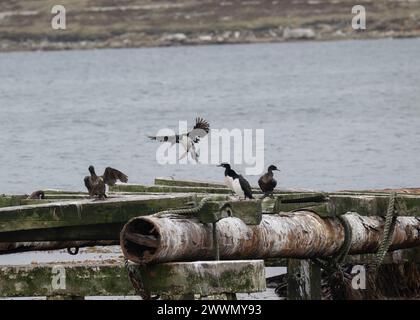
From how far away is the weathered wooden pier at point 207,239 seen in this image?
44.1 ft

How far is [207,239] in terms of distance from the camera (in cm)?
1411

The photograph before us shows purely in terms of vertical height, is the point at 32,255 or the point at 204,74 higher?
the point at 204,74

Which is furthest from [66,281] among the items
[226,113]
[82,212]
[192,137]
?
[226,113]

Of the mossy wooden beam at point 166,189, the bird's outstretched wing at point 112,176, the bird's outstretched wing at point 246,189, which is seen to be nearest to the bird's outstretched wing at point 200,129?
the mossy wooden beam at point 166,189

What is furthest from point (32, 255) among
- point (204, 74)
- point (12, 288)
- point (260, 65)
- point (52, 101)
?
point (260, 65)

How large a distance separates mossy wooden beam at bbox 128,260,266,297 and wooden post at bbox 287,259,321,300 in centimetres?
343

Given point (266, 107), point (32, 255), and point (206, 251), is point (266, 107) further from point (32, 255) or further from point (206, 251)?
point (206, 251)

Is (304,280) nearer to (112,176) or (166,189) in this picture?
(166,189)

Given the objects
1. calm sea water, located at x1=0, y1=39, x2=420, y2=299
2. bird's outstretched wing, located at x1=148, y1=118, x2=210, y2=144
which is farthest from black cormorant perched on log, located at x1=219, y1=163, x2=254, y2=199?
bird's outstretched wing, located at x1=148, y1=118, x2=210, y2=144

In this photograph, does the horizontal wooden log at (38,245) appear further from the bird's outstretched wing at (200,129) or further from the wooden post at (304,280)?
the bird's outstretched wing at (200,129)

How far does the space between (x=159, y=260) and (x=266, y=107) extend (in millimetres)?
64002

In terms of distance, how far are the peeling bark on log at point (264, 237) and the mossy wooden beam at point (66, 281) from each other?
1.35 ft

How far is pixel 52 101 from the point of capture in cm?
9219

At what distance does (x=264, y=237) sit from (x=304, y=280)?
227cm
